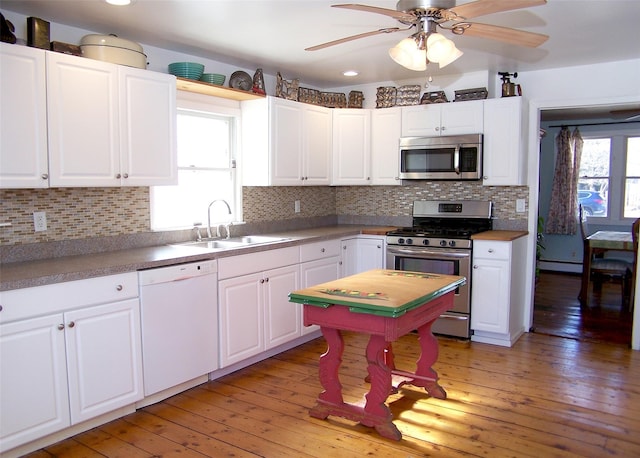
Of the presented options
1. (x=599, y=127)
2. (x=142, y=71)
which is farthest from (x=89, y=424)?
(x=599, y=127)

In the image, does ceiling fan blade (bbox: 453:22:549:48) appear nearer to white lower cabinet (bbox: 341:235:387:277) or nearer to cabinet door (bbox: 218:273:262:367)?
cabinet door (bbox: 218:273:262:367)

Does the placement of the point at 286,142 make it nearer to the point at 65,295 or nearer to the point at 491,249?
the point at 491,249

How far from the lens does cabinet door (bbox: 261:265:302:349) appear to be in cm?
378

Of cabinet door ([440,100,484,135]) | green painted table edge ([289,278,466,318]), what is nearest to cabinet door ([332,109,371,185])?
cabinet door ([440,100,484,135])

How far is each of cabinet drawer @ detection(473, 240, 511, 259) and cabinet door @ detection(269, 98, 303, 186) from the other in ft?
5.49

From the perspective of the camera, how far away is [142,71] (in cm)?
316

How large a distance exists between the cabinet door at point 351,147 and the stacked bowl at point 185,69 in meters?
1.73

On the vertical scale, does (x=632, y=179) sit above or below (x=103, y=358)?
above

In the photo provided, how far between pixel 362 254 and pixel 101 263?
2611 millimetres

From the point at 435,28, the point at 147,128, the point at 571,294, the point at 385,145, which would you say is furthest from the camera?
the point at 571,294

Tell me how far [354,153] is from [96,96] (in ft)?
8.79

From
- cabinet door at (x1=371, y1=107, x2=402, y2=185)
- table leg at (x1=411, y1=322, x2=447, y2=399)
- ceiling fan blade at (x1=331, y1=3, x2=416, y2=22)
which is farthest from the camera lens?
cabinet door at (x1=371, y1=107, x2=402, y2=185)

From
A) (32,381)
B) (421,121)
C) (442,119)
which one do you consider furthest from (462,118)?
(32,381)

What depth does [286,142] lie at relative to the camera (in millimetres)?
4406
